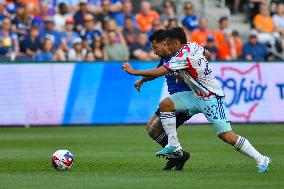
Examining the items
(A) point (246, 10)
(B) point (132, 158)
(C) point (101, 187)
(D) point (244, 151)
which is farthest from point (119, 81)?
(C) point (101, 187)

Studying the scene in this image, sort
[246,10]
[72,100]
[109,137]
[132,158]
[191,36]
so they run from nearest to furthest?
[132,158] → [109,137] → [72,100] → [191,36] → [246,10]

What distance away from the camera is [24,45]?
2631cm

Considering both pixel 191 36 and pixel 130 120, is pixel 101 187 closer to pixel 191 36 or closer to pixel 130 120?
pixel 130 120

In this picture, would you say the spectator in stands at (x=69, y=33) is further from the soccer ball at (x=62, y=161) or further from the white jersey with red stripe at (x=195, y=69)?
the white jersey with red stripe at (x=195, y=69)

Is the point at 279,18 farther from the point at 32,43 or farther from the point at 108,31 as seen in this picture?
the point at 32,43

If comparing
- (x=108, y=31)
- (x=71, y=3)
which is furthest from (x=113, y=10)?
(x=108, y=31)

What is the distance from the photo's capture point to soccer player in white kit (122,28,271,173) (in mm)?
12719

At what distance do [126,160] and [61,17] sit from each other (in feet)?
43.3

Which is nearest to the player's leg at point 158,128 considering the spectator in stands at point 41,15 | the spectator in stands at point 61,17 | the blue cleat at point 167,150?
the blue cleat at point 167,150

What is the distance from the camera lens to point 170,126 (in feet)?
42.9

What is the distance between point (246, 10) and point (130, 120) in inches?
318

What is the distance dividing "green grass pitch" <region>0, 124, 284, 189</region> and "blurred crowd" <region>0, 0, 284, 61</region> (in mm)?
3170

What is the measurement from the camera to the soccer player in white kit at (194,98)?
1272 centimetres

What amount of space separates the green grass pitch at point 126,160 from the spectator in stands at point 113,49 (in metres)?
3.08
